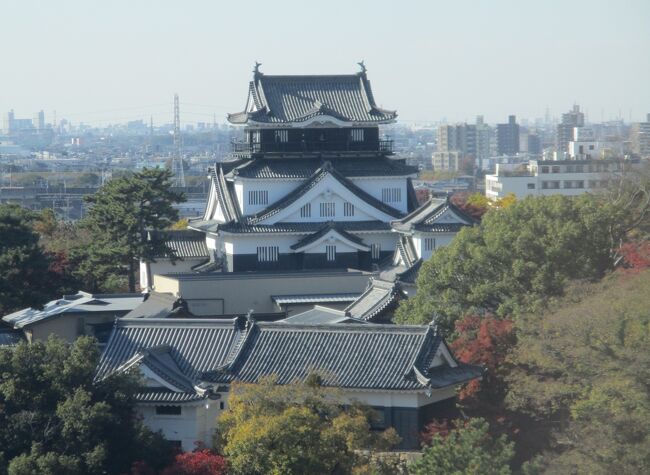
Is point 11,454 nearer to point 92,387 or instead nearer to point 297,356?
point 92,387

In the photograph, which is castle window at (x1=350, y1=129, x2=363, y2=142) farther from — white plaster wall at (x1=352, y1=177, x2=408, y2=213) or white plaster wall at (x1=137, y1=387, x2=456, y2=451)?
white plaster wall at (x1=137, y1=387, x2=456, y2=451)

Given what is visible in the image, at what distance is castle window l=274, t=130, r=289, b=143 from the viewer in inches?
1444

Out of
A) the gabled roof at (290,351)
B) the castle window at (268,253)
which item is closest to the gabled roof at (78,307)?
the castle window at (268,253)

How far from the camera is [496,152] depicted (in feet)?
551

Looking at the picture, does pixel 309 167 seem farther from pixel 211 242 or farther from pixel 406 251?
pixel 406 251

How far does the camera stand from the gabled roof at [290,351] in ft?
71.5

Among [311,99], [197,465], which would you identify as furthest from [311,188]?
[197,465]

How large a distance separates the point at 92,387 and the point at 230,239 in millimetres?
14581

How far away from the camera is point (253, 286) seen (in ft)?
108

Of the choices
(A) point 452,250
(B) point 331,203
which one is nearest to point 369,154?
(B) point 331,203

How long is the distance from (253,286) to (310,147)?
533 cm

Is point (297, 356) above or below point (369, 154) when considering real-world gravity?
below

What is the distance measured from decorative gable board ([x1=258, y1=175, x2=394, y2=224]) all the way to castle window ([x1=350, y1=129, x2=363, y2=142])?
77.0 inches

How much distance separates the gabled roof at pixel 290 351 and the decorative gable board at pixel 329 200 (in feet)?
40.0
